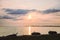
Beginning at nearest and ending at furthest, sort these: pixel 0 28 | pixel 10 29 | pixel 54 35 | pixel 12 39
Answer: pixel 12 39 → pixel 54 35 → pixel 0 28 → pixel 10 29

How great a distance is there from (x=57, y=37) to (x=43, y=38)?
45cm

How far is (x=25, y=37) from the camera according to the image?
5.64 metres

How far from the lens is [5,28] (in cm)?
854

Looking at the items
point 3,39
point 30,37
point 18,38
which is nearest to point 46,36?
point 30,37

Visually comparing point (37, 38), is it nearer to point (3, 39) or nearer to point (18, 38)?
point (18, 38)

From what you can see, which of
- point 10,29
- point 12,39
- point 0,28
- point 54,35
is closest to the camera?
point 12,39

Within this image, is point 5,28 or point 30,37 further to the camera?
point 5,28

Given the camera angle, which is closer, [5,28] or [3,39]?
[3,39]

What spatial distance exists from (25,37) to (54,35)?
911 mm

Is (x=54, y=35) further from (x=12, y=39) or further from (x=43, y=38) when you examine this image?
(x=12, y=39)

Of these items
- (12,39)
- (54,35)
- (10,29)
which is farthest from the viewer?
(10,29)

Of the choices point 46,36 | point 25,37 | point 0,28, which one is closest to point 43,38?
point 46,36

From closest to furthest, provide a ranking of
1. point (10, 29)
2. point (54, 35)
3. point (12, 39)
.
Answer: point (12, 39) → point (54, 35) → point (10, 29)

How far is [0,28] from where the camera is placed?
7.96 metres
